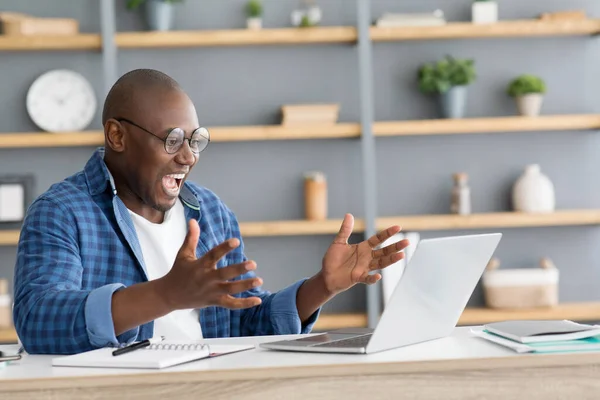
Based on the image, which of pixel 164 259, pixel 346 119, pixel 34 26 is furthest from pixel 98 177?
pixel 346 119

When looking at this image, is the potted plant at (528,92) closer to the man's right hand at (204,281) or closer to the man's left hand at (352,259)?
the man's left hand at (352,259)

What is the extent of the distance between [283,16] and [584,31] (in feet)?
4.47

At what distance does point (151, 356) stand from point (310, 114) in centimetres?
268

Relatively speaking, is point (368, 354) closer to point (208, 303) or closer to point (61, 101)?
point (208, 303)

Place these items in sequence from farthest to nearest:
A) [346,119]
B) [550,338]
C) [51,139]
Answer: [346,119] < [51,139] < [550,338]

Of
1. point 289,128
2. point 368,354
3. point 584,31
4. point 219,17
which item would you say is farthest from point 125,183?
point 584,31

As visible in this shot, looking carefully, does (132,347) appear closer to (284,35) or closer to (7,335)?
(7,335)

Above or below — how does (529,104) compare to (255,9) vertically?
below

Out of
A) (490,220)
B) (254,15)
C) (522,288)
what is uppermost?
(254,15)

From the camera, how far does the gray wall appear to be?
4.18 metres

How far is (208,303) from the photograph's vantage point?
1429mm

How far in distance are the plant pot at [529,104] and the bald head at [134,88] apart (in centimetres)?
246

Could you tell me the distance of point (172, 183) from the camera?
6.60 feet

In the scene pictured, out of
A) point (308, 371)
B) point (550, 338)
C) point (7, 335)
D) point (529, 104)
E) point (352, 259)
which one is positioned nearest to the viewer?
point (308, 371)
